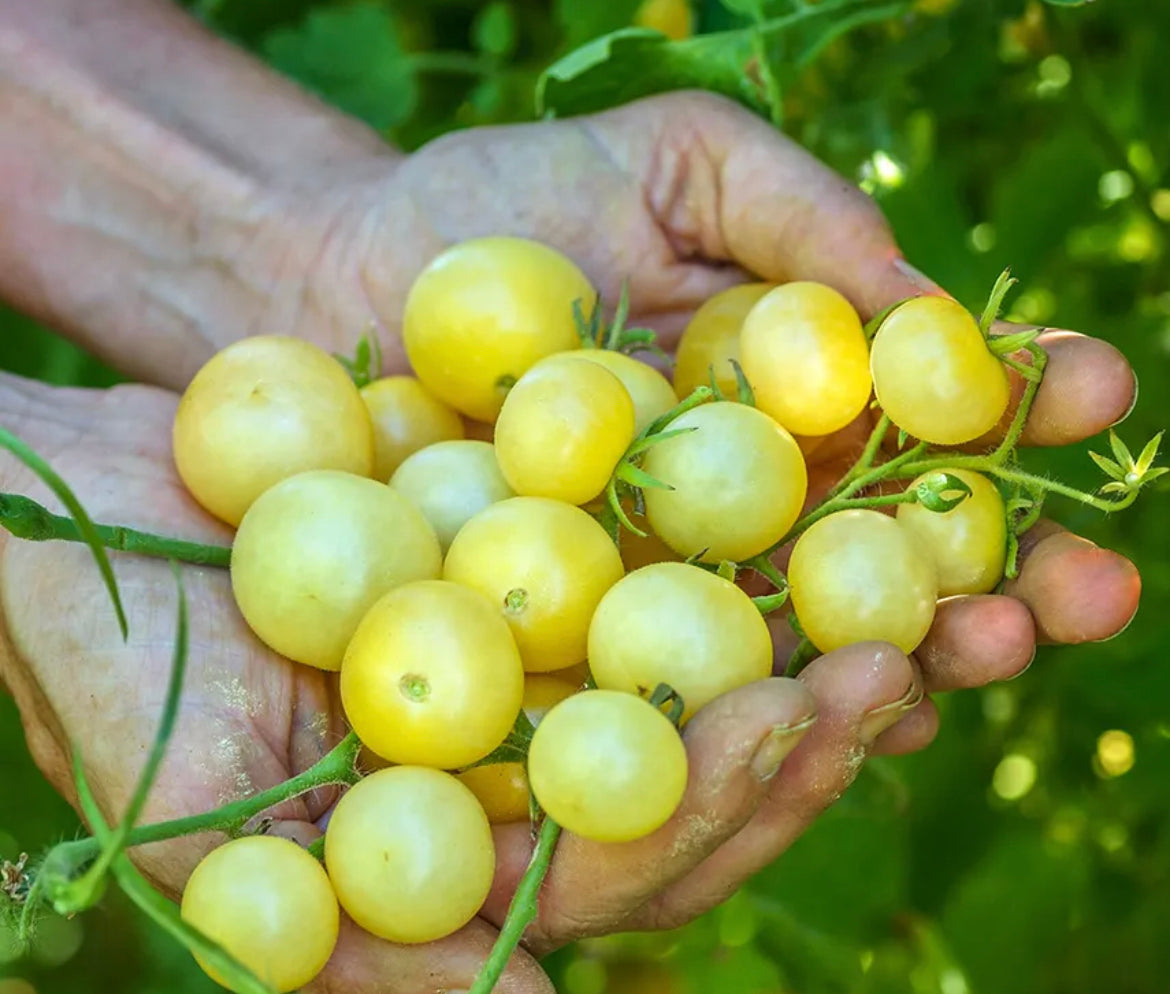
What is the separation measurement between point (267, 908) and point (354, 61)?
1592 mm

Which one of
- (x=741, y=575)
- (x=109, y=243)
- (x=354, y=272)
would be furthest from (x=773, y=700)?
(x=109, y=243)

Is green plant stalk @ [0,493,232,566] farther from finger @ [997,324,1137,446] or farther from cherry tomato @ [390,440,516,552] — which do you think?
finger @ [997,324,1137,446]

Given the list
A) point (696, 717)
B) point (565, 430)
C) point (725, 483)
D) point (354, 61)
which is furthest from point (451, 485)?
point (354, 61)

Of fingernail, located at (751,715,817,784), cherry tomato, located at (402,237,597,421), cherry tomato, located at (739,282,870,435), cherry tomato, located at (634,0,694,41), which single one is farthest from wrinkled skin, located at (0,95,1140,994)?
cherry tomato, located at (634,0,694,41)

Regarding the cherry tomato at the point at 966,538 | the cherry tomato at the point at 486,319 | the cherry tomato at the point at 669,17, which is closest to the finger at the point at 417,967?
the cherry tomato at the point at 966,538

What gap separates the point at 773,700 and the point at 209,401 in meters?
0.66

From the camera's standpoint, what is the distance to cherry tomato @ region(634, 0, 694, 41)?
2.09 metres

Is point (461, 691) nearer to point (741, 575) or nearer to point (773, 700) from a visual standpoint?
point (773, 700)

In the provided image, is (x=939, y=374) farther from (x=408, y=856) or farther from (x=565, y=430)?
(x=408, y=856)

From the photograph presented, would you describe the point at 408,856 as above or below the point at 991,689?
above

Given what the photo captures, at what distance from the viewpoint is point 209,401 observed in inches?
54.4

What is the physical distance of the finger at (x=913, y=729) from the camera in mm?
1266

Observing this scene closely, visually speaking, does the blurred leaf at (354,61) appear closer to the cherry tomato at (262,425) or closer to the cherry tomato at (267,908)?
the cherry tomato at (262,425)

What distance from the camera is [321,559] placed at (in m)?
1.20
